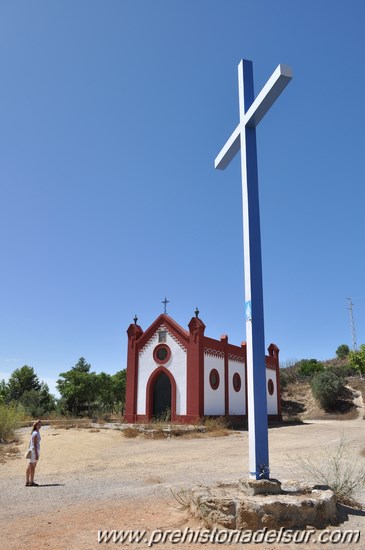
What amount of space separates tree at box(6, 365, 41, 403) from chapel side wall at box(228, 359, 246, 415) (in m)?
23.0

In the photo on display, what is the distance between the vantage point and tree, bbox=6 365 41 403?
41094 mm

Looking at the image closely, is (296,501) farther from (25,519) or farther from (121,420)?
(121,420)

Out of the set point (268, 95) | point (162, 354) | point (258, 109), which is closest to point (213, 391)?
point (162, 354)

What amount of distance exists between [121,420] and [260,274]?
69.7 feet

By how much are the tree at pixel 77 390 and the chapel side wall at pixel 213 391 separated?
31.0 ft

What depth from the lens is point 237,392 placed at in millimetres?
26734

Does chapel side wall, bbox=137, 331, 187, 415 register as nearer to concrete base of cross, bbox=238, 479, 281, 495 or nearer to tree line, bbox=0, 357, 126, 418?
tree line, bbox=0, 357, 126, 418

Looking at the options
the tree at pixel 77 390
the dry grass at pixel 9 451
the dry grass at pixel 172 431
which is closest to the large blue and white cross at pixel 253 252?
the dry grass at pixel 9 451

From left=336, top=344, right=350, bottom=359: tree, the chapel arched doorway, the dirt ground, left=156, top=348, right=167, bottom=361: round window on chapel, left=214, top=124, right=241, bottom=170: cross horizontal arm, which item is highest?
left=336, top=344, right=350, bottom=359: tree

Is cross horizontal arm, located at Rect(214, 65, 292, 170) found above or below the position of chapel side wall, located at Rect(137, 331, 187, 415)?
above

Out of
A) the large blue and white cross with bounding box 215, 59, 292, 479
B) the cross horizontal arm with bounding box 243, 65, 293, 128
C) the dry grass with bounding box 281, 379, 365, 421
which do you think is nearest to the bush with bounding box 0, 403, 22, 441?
the large blue and white cross with bounding box 215, 59, 292, 479

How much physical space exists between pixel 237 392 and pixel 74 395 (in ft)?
35.9

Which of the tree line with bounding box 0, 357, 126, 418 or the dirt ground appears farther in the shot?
the tree line with bounding box 0, 357, 126, 418

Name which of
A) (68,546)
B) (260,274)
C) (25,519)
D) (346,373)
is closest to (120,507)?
(25,519)
